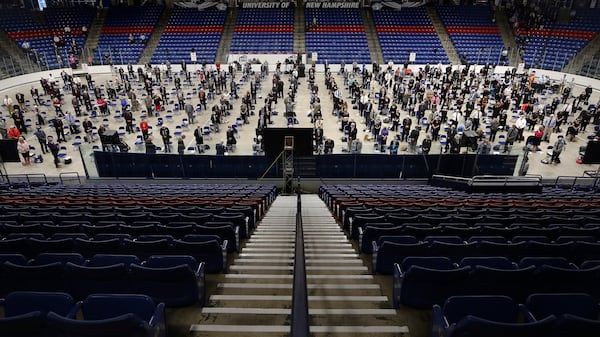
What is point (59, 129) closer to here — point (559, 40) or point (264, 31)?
point (264, 31)

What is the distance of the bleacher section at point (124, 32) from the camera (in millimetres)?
39156

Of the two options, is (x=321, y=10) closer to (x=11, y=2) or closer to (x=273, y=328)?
(x=11, y=2)

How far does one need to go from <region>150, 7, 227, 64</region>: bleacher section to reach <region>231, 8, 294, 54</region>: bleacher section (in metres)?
2.43

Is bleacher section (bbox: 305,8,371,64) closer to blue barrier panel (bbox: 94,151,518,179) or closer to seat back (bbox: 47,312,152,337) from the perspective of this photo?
blue barrier panel (bbox: 94,151,518,179)

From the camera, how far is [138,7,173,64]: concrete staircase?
A: 131 feet

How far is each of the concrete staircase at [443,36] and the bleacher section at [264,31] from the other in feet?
57.2

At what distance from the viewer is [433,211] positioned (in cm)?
823

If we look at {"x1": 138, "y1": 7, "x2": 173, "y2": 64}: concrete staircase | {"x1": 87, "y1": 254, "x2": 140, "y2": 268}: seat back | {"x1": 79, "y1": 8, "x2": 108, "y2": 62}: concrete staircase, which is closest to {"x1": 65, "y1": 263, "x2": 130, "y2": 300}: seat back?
{"x1": 87, "y1": 254, "x2": 140, "y2": 268}: seat back

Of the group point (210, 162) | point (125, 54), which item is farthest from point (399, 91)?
point (125, 54)

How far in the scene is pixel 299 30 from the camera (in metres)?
43.5

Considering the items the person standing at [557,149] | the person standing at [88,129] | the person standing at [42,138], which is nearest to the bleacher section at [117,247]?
the person standing at [42,138]

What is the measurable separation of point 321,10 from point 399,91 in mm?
24293

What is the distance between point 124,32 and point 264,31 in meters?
16.7

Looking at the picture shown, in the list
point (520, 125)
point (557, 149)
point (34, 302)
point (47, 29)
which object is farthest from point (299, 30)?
point (34, 302)
